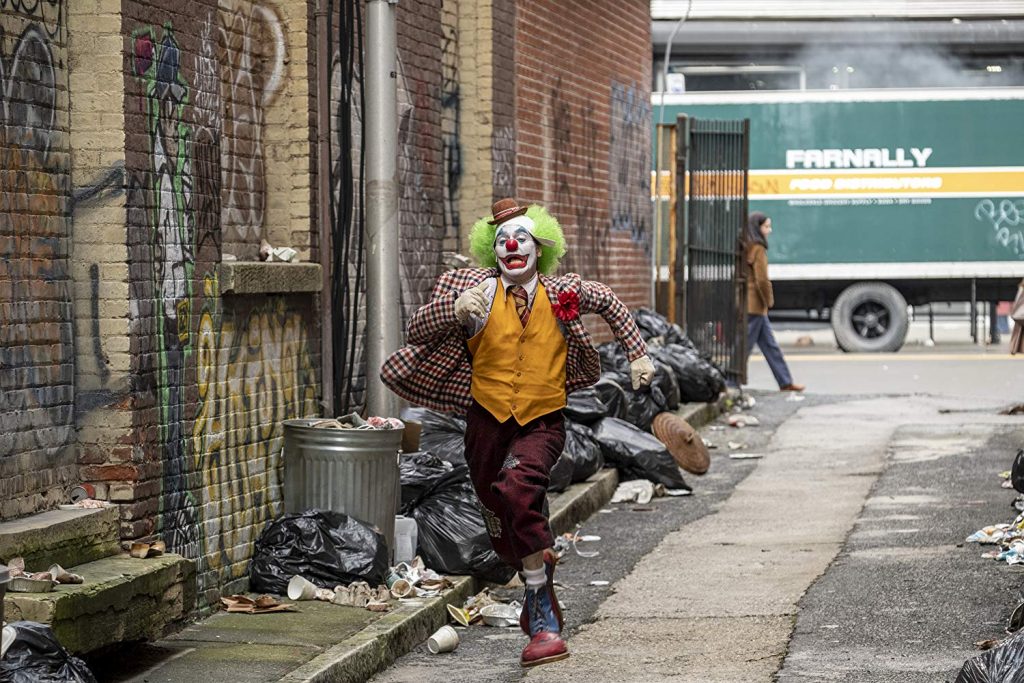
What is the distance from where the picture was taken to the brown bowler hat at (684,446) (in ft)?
39.9

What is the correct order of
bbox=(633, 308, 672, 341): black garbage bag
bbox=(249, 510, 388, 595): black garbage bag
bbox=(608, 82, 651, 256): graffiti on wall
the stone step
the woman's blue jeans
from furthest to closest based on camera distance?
the woman's blue jeans → bbox=(608, 82, 651, 256): graffiti on wall → bbox=(633, 308, 672, 341): black garbage bag → bbox=(249, 510, 388, 595): black garbage bag → the stone step

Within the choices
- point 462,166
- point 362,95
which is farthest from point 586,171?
point 362,95

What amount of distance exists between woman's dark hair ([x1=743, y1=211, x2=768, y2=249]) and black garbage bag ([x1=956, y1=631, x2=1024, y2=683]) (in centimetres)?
1260

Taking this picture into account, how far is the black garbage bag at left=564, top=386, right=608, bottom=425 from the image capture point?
436 inches

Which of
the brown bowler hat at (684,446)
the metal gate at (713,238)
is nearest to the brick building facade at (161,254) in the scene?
the brown bowler hat at (684,446)

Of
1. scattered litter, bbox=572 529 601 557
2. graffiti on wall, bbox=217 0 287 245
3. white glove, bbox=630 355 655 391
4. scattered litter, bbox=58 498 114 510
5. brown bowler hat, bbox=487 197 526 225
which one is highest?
graffiti on wall, bbox=217 0 287 245

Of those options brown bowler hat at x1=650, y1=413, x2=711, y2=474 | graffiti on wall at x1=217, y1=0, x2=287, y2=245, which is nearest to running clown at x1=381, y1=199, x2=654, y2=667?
graffiti on wall at x1=217, y1=0, x2=287, y2=245

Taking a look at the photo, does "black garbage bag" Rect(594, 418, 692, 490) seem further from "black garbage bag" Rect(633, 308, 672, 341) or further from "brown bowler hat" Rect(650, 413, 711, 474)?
"black garbage bag" Rect(633, 308, 672, 341)

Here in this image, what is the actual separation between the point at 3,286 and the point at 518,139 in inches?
253

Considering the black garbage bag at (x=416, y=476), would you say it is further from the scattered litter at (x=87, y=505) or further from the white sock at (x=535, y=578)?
the scattered litter at (x=87, y=505)

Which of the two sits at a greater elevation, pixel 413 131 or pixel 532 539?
pixel 413 131

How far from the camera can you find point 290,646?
6215 mm

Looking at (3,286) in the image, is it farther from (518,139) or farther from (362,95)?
(518,139)

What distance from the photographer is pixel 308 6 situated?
7.96 m
